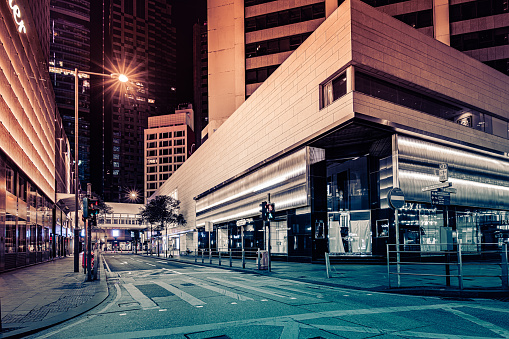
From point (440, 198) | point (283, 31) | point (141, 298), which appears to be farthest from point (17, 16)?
point (283, 31)

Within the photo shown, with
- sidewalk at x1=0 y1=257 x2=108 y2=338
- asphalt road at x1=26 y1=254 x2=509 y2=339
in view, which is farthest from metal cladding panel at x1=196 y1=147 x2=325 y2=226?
sidewalk at x1=0 y1=257 x2=108 y2=338

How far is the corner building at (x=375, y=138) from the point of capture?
21594 millimetres

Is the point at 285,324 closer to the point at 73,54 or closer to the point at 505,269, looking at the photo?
the point at 505,269

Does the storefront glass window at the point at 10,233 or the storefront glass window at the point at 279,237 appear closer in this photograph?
the storefront glass window at the point at 10,233

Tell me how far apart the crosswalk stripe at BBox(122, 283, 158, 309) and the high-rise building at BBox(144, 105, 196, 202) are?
118 metres

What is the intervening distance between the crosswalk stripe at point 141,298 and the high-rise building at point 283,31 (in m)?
33.9

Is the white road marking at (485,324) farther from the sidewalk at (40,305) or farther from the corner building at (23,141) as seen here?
the corner building at (23,141)

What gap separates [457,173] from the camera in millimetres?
24734

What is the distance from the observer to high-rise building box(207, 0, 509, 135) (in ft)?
Answer: 125

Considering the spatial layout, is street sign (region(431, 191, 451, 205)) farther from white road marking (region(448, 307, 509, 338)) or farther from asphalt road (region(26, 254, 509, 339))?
white road marking (region(448, 307, 509, 338))

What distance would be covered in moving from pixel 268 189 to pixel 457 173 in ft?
45.1

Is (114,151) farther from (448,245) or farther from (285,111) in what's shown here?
(448,245)

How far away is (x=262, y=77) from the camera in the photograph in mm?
44938

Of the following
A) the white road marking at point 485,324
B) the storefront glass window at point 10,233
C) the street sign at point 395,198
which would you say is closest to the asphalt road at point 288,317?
the white road marking at point 485,324
